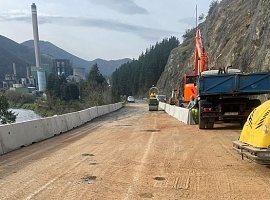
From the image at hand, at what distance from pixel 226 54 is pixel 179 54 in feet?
170

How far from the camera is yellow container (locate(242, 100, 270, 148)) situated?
18.4ft

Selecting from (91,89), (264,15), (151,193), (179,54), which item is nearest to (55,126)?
(151,193)

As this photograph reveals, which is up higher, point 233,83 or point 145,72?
point 145,72

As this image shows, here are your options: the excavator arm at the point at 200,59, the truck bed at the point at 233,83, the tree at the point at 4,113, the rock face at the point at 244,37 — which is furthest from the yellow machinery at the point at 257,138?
the tree at the point at 4,113

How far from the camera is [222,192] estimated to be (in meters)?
A: 4.91

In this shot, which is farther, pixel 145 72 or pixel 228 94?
pixel 145 72

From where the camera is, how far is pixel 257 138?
5.86 meters

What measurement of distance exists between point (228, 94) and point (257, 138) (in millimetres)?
7170

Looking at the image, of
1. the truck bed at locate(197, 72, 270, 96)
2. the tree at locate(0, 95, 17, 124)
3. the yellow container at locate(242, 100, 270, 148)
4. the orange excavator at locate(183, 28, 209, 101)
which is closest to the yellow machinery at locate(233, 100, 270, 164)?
the yellow container at locate(242, 100, 270, 148)

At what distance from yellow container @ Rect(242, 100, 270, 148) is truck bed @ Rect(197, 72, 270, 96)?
6.13 m

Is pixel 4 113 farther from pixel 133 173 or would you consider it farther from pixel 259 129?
pixel 259 129

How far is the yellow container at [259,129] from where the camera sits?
18.4ft

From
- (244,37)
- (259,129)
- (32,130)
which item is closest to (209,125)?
(32,130)

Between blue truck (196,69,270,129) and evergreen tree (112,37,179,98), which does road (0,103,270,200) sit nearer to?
blue truck (196,69,270,129)
